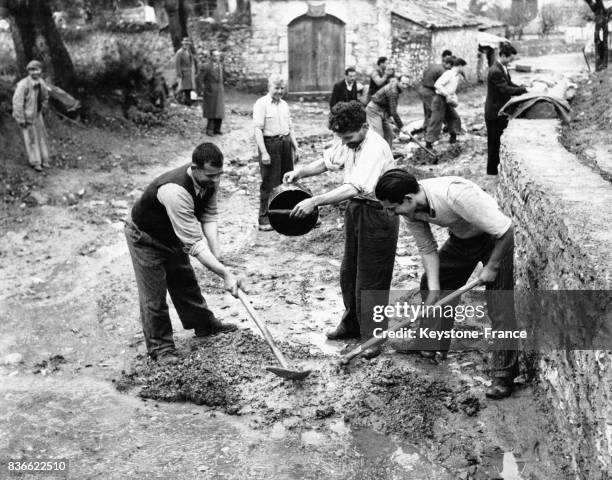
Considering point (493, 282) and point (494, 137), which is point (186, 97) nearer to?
point (494, 137)

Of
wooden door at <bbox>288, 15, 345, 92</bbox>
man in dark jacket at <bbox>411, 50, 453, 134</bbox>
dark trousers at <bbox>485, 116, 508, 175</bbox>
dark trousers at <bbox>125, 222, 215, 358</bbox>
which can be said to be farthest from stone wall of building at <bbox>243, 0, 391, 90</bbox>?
dark trousers at <bbox>125, 222, 215, 358</bbox>

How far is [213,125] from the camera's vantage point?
14.8 metres

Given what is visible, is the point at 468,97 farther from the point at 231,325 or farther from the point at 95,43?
the point at 231,325

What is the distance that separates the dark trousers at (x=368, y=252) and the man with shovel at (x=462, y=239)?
0.37 m

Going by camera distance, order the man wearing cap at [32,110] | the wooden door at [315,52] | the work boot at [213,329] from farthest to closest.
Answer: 1. the wooden door at [315,52]
2. the man wearing cap at [32,110]
3. the work boot at [213,329]

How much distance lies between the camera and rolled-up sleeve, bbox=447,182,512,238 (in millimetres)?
4340

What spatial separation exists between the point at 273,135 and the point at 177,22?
43.0ft

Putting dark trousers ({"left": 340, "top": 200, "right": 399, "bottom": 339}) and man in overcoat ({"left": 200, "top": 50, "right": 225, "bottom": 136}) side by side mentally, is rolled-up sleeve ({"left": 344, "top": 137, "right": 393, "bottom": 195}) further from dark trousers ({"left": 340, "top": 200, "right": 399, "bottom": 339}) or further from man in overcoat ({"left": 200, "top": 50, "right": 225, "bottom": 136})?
man in overcoat ({"left": 200, "top": 50, "right": 225, "bottom": 136})

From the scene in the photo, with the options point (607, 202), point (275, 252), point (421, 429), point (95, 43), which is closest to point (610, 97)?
point (275, 252)

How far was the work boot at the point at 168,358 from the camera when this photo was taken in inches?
219

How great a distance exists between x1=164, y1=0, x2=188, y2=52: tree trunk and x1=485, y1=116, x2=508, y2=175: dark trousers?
12939 mm

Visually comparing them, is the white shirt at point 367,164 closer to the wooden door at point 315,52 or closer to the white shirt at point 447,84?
the white shirt at point 447,84

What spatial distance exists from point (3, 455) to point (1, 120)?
8.00 m

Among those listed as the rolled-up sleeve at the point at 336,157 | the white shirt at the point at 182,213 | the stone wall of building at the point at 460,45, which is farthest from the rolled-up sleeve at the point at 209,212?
the stone wall of building at the point at 460,45
